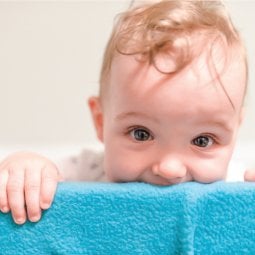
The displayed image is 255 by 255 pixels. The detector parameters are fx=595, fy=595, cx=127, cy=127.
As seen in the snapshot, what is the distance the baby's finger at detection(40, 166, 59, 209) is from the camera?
19.9 inches

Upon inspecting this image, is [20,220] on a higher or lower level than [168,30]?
lower

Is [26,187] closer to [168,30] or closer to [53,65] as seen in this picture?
[168,30]

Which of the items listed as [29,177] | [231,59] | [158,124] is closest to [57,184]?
[29,177]

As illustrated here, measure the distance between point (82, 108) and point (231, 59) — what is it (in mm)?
667

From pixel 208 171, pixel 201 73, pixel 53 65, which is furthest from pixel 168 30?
pixel 53 65

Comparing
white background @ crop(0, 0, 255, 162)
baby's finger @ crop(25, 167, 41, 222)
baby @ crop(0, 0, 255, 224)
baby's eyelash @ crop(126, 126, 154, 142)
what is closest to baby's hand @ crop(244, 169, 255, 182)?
baby @ crop(0, 0, 255, 224)

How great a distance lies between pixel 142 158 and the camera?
2.13ft

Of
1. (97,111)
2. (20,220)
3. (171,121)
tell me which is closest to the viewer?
(20,220)

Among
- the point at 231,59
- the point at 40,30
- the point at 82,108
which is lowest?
the point at 82,108

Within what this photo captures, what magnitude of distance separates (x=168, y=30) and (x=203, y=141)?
0.41 ft

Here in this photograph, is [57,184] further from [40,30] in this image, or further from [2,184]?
[40,30]

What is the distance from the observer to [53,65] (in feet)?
4.15

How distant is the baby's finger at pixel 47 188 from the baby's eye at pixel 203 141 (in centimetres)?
17

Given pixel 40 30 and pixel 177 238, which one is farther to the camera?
pixel 40 30
